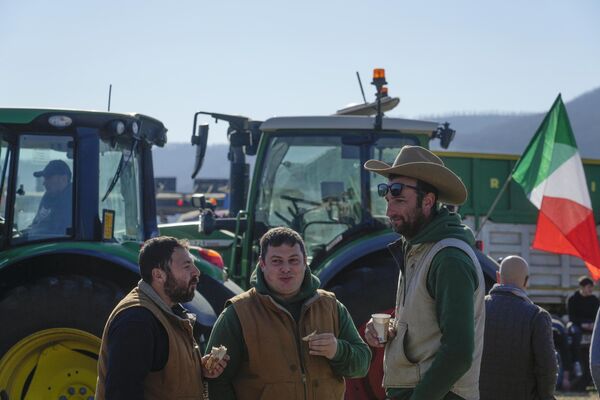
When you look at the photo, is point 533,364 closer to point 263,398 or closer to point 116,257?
point 263,398

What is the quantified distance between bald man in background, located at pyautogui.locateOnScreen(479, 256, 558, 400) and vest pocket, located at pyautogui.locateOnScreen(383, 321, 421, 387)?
1.53 m

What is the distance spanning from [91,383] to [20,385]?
391 millimetres

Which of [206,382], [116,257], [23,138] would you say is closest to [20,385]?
[116,257]

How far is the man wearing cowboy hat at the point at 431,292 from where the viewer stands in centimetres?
333

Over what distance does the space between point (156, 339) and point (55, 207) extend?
2.81m

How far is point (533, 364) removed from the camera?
500 cm

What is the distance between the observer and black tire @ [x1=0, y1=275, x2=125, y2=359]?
216 inches

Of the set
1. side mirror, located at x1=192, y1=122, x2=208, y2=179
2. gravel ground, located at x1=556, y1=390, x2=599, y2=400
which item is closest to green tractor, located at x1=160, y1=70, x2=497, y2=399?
side mirror, located at x1=192, y1=122, x2=208, y2=179

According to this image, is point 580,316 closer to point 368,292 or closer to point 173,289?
point 368,292

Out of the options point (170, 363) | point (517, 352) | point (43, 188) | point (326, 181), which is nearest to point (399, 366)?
point (170, 363)

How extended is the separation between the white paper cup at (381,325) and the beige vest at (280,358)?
11.2 inches

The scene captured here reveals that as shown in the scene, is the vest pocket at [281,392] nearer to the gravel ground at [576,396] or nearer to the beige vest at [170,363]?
the beige vest at [170,363]

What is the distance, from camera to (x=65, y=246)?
5.77 metres

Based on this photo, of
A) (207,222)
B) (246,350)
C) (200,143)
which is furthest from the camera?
(207,222)
